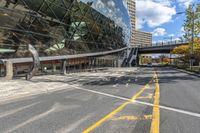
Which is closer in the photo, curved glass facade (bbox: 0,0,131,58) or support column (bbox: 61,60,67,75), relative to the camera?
curved glass facade (bbox: 0,0,131,58)

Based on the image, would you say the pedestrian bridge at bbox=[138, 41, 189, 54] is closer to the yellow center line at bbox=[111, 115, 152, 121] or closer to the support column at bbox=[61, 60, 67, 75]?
the support column at bbox=[61, 60, 67, 75]

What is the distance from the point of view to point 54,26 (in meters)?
38.6

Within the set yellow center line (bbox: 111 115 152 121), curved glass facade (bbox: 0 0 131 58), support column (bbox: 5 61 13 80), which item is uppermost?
curved glass facade (bbox: 0 0 131 58)

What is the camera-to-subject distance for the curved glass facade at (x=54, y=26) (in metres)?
29.2

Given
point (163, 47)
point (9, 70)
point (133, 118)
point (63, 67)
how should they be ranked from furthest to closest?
point (163, 47) < point (63, 67) < point (9, 70) < point (133, 118)

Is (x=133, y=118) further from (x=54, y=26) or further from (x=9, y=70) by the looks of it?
(x=54, y=26)

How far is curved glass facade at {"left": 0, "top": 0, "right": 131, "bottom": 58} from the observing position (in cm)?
2922

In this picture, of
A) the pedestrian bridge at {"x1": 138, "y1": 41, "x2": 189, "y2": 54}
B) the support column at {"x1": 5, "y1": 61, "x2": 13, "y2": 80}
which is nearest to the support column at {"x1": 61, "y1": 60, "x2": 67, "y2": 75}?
the support column at {"x1": 5, "y1": 61, "x2": 13, "y2": 80}

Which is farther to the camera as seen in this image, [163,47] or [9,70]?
[163,47]

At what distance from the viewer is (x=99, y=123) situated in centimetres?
805

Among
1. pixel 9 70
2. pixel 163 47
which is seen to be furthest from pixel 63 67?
pixel 163 47

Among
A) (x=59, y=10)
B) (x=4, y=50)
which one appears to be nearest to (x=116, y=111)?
(x=4, y=50)

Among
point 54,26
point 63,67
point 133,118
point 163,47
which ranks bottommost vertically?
point 133,118

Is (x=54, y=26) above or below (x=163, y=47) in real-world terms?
below
